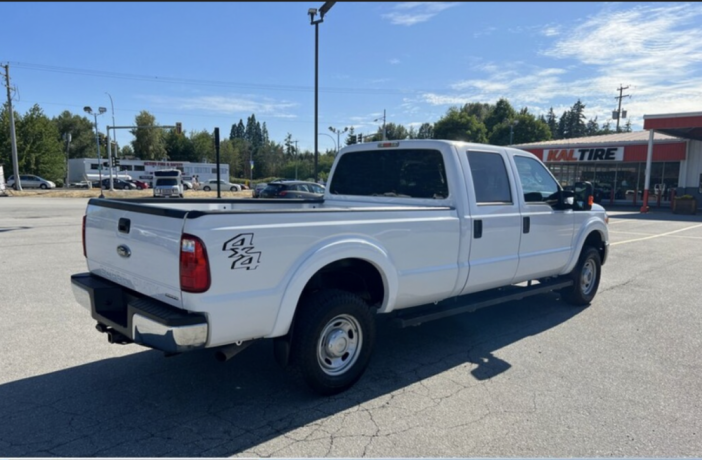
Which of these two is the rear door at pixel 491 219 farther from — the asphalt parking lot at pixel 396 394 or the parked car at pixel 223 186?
the parked car at pixel 223 186

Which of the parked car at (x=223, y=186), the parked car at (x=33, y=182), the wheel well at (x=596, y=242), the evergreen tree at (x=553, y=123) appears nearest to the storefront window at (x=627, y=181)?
the wheel well at (x=596, y=242)

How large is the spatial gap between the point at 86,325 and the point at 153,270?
9.09 ft

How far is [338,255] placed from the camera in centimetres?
353

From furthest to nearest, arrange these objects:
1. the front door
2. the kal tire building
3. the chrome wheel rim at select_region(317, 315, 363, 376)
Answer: the kal tire building, the front door, the chrome wheel rim at select_region(317, 315, 363, 376)

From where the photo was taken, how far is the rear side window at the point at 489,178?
189 inches

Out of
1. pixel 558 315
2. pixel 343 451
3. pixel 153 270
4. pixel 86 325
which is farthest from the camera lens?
pixel 558 315

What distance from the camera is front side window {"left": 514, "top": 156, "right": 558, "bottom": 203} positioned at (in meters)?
5.37

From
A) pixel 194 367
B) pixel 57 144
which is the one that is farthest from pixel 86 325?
pixel 57 144

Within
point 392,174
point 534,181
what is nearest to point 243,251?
point 392,174

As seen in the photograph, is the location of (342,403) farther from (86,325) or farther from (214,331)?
(86,325)

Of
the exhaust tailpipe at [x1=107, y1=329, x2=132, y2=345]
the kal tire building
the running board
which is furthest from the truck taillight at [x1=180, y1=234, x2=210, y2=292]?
the kal tire building

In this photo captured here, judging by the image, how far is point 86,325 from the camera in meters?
5.35

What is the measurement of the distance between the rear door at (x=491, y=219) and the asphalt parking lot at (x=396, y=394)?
2.55ft

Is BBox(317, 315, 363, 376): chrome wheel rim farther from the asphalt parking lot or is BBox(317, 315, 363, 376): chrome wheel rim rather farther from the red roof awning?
the red roof awning
